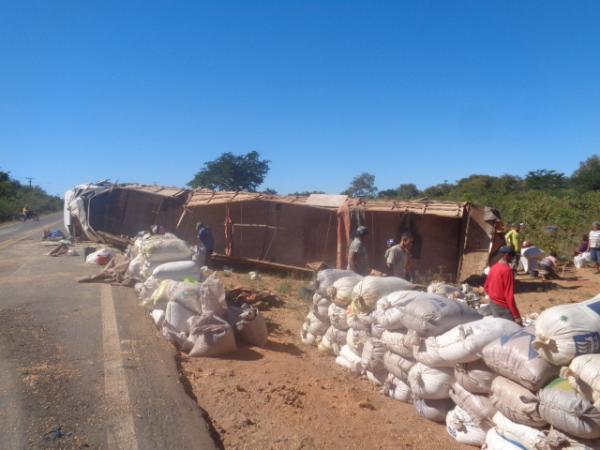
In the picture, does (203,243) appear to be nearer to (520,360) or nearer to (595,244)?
(520,360)

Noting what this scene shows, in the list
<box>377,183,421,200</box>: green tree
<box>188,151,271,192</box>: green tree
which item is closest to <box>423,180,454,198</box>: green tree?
<box>377,183,421,200</box>: green tree

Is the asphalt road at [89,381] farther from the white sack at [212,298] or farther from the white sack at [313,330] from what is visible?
the white sack at [313,330]

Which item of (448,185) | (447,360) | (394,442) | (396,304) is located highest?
(448,185)

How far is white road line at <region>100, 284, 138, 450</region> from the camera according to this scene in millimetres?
3233

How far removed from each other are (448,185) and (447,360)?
3712cm

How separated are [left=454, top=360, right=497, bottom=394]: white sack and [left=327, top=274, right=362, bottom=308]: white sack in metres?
2.06

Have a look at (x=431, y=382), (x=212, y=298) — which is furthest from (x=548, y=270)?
(x=212, y=298)

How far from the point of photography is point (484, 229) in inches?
402

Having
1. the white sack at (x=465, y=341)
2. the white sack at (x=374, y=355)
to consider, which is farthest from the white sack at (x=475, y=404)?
the white sack at (x=374, y=355)

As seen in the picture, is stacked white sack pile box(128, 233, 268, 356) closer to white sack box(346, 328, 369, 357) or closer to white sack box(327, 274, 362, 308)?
white sack box(327, 274, 362, 308)

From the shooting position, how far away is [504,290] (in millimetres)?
4855

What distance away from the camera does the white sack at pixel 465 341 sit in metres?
3.48

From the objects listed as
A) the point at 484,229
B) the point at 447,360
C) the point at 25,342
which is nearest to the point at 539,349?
the point at 447,360

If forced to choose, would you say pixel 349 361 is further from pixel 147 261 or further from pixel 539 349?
pixel 147 261
